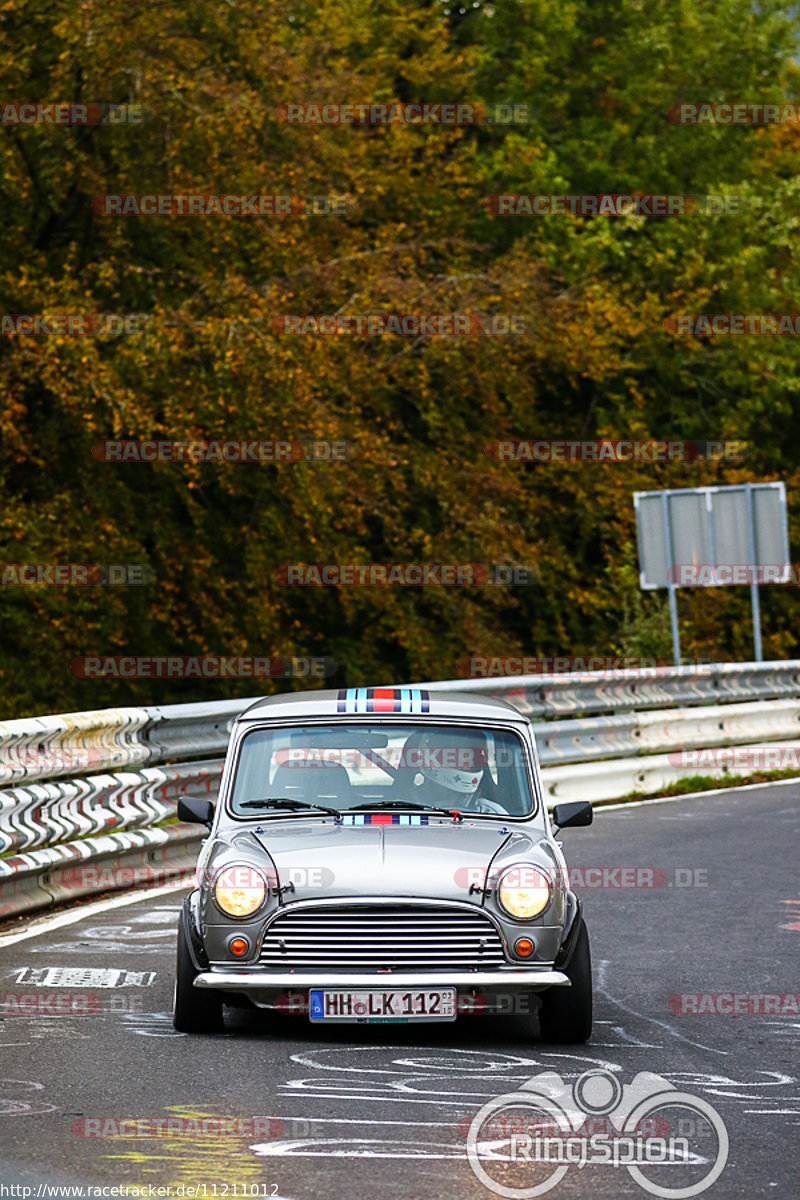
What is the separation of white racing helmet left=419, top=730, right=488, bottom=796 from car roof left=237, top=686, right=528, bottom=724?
10 centimetres

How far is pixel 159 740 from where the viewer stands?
44.7ft

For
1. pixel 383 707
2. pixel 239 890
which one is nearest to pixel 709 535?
pixel 383 707

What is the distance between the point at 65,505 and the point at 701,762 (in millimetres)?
7587

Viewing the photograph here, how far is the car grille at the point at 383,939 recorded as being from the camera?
761 centimetres

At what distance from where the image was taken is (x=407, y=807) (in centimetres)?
839

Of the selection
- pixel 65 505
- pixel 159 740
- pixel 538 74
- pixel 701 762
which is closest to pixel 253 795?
pixel 159 740

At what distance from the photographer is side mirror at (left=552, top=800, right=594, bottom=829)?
8547mm
